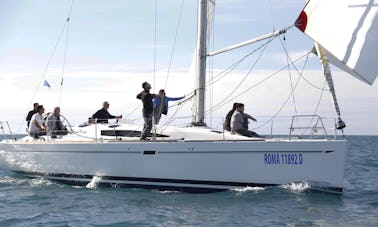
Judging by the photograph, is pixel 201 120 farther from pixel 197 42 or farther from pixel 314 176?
pixel 314 176

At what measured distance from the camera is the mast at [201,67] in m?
12.8

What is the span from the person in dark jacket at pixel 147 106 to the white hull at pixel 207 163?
2.00 ft

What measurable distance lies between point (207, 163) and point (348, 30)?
3.92 m

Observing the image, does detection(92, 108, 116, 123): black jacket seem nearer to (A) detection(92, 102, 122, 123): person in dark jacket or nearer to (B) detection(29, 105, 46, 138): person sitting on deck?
(A) detection(92, 102, 122, 123): person in dark jacket

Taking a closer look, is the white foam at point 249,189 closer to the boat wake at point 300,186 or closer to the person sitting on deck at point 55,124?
the boat wake at point 300,186

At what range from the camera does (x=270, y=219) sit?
28.6 feet

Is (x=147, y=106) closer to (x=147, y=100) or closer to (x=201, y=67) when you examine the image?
(x=147, y=100)

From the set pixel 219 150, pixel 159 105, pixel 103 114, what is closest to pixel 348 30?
pixel 219 150

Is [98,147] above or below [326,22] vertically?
below

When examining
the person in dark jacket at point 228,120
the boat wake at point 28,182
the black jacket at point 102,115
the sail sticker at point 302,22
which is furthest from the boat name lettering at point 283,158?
the boat wake at point 28,182

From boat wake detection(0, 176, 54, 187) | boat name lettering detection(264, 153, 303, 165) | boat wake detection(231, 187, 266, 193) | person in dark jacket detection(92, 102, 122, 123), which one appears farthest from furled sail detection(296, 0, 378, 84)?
boat wake detection(0, 176, 54, 187)

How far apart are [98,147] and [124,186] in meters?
1.10

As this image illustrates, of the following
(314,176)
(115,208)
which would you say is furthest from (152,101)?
(314,176)

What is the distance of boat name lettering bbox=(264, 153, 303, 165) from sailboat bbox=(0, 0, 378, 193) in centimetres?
2
